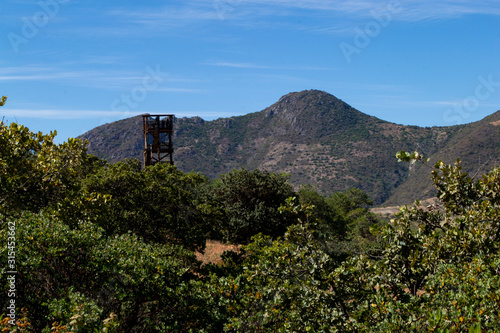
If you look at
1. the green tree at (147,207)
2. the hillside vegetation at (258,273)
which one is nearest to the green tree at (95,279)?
the hillside vegetation at (258,273)

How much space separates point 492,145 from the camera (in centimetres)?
12631

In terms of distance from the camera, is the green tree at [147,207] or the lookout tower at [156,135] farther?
the lookout tower at [156,135]

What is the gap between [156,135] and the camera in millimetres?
31922

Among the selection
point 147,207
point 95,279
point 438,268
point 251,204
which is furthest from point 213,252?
point 438,268

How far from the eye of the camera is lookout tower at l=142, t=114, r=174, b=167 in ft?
103

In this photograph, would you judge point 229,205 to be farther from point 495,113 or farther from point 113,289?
point 495,113

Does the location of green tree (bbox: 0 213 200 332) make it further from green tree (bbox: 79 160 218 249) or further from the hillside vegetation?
green tree (bbox: 79 160 218 249)

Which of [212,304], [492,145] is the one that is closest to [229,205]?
[212,304]

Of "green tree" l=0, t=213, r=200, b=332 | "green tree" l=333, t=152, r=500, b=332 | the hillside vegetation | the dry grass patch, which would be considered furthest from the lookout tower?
"green tree" l=333, t=152, r=500, b=332

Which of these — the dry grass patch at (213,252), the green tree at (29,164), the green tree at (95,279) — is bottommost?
the dry grass patch at (213,252)

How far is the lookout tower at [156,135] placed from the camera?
31.5 metres

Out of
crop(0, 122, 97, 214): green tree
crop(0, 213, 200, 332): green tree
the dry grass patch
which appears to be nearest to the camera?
crop(0, 213, 200, 332): green tree

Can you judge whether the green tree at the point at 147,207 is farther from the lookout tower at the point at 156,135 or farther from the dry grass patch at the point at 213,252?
the lookout tower at the point at 156,135

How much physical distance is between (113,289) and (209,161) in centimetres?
18044
